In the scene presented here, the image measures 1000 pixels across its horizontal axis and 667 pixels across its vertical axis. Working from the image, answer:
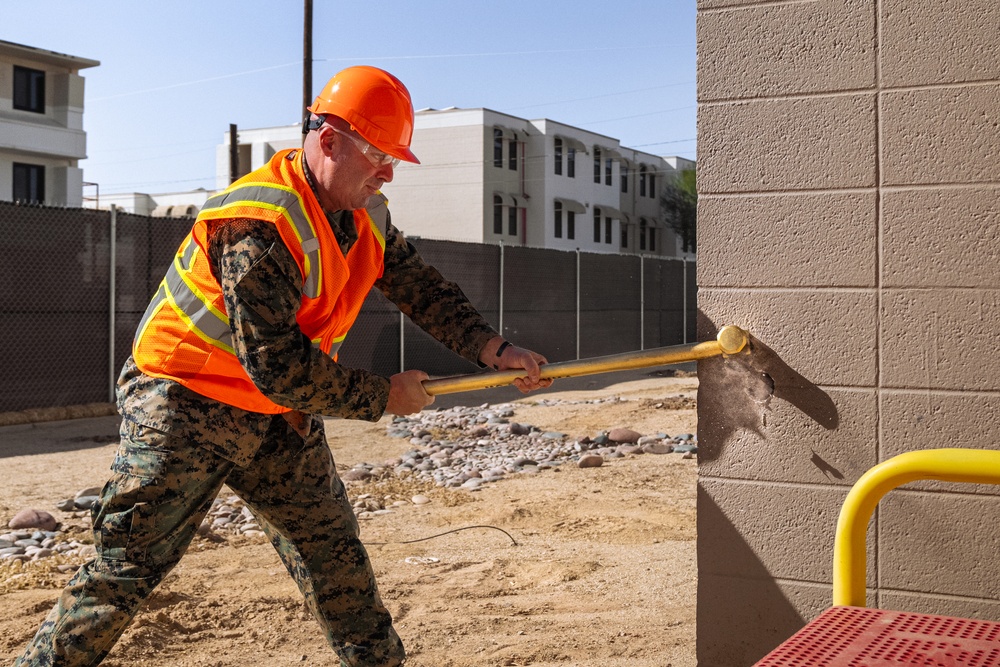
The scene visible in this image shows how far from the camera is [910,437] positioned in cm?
308

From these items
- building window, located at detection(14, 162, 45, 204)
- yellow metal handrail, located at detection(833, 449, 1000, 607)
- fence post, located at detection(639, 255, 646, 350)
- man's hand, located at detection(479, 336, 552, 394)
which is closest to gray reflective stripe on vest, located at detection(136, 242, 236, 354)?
man's hand, located at detection(479, 336, 552, 394)

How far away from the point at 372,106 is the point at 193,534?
1289 mm

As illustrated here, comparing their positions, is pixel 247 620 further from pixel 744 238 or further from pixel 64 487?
pixel 64 487

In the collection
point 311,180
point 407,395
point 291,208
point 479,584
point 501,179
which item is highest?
point 501,179

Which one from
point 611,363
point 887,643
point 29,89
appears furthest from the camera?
point 29,89

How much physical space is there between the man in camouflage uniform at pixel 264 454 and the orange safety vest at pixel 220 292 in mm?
36

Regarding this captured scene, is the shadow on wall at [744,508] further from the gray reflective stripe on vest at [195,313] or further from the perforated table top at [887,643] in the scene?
the gray reflective stripe on vest at [195,313]

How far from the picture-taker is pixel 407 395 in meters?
2.94

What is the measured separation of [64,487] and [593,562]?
4536 mm

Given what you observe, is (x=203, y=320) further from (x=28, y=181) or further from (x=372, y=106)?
(x=28, y=181)

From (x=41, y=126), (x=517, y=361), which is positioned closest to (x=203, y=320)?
(x=517, y=361)

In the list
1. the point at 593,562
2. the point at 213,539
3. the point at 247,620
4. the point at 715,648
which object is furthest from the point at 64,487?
the point at 715,648

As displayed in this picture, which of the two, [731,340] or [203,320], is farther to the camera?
[731,340]

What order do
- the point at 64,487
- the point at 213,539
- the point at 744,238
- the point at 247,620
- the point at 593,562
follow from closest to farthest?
the point at 744,238 < the point at 247,620 < the point at 593,562 < the point at 213,539 < the point at 64,487
